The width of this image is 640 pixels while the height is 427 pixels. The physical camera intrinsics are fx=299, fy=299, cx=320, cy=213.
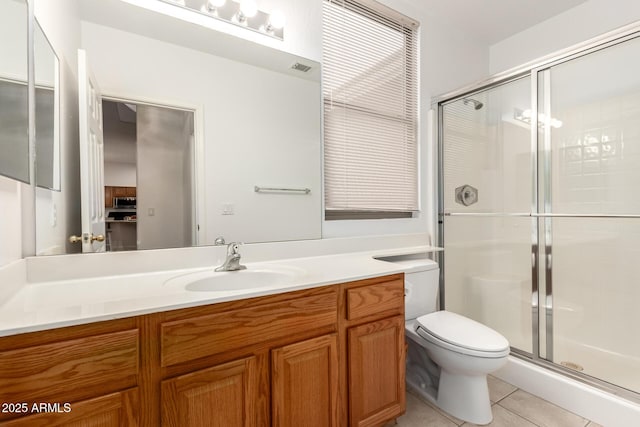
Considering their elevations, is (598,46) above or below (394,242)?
above

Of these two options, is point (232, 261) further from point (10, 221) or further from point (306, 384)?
point (10, 221)

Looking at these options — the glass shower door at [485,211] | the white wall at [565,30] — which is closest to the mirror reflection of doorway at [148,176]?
the glass shower door at [485,211]

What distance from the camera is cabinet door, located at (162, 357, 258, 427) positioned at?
2.82 feet

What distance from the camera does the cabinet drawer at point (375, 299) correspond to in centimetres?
122

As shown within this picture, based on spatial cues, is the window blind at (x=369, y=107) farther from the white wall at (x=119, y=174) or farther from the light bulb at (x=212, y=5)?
the white wall at (x=119, y=174)

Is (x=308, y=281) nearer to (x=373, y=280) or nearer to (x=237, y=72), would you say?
(x=373, y=280)

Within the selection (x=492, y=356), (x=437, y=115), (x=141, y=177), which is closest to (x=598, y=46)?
(x=437, y=115)

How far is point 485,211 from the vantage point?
222cm

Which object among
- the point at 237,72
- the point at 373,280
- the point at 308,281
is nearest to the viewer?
the point at 308,281

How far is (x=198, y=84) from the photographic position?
4.69 ft

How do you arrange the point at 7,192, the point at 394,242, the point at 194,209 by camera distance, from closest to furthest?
the point at 7,192
the point at 194,209
the point at 394,242

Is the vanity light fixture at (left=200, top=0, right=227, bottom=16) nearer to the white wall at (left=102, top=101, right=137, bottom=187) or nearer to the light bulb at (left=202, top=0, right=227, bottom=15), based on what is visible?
the light bulb at (left=202, top=0, right=227, bottom=15)

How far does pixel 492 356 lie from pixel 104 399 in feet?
4.90

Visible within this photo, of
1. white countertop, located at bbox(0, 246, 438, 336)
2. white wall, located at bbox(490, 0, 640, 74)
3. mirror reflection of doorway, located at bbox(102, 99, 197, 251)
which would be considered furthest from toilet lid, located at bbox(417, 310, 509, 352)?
white wall, located at bbox(490, 0, 640, 74)
